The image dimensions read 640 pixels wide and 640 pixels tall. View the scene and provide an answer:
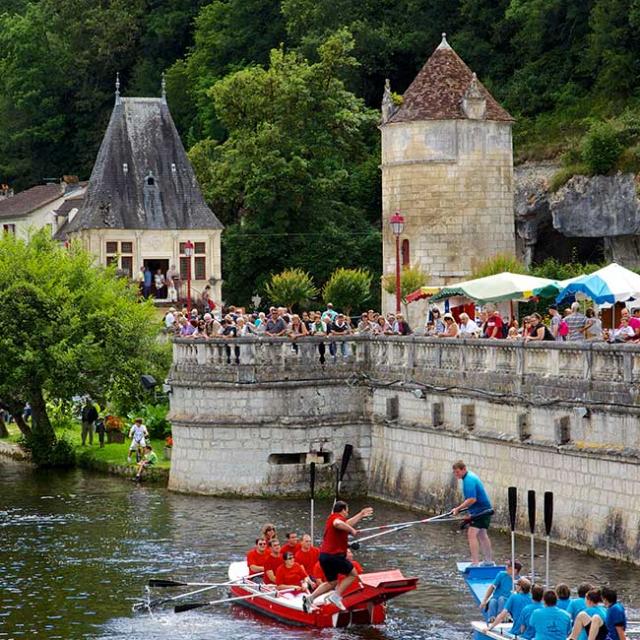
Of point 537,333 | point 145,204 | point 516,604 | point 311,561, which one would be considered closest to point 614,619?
point 516,604

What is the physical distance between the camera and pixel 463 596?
3425 centimetres

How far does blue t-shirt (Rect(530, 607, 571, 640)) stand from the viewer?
2785 cm

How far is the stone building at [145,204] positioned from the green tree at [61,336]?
58.2ft

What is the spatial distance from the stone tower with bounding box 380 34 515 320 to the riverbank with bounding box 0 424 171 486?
11.9m

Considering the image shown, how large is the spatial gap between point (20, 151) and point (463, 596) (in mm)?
78717

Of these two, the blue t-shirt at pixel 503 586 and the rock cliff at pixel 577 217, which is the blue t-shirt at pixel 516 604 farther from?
the rock cliff at pixel 577 217

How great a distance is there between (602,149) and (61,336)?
23792 mm

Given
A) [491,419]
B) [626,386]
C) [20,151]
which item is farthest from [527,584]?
[20,151]

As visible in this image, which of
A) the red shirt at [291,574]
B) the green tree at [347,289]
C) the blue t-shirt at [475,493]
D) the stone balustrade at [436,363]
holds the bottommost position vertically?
the red shirt at [291,574]

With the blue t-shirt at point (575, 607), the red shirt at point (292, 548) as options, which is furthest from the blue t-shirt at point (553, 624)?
the red shirt at point (292, 548)

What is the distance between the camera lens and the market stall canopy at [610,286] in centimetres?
4072

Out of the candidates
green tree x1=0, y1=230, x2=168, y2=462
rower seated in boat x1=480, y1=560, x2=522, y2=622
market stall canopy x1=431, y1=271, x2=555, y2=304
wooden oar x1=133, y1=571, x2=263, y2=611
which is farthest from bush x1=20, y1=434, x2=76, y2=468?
rower seated in boat x1=480, y1=560, x2=522, y2=622

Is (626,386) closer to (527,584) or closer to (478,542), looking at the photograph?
(478,542)

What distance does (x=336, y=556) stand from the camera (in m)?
32.3
